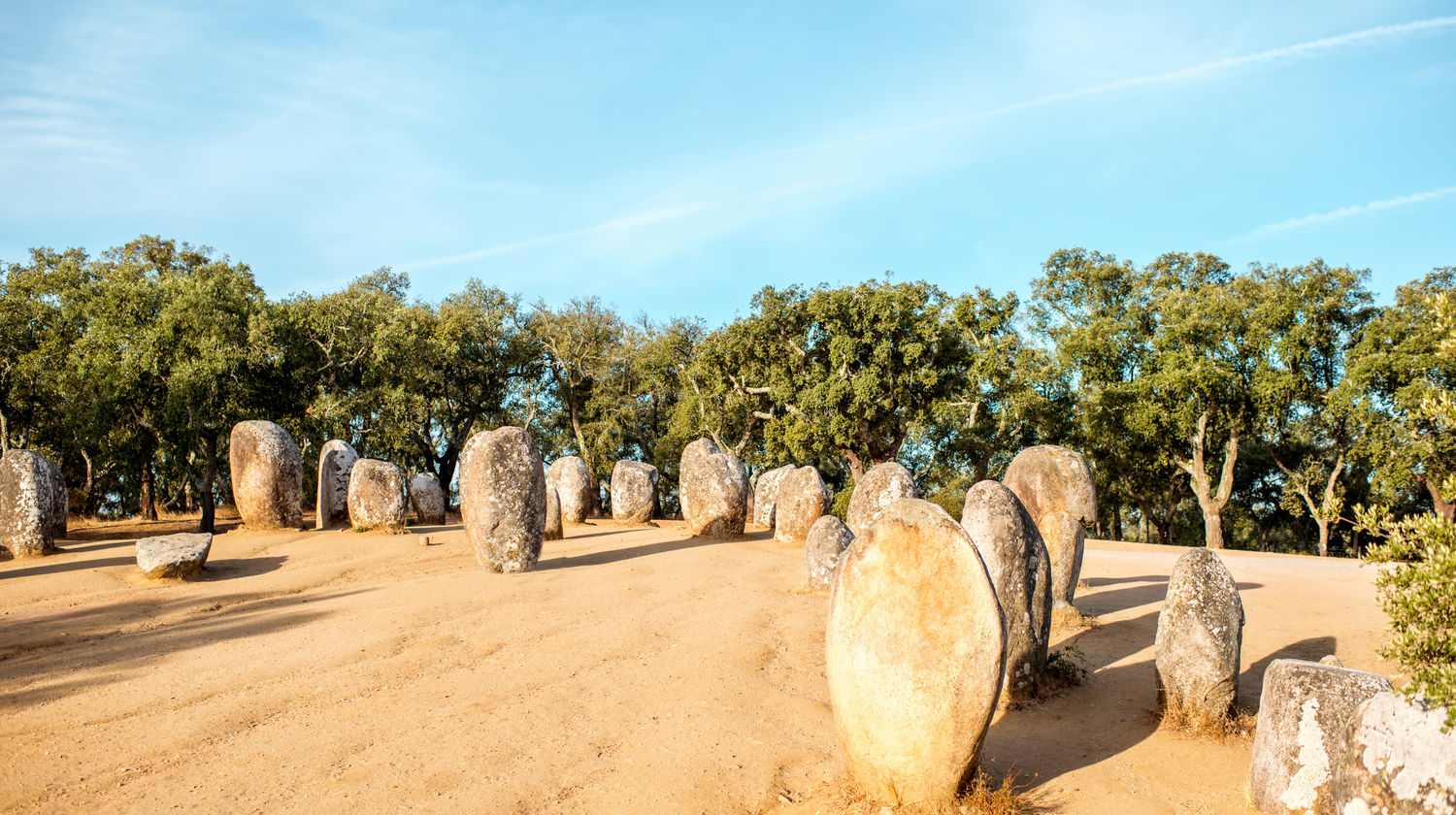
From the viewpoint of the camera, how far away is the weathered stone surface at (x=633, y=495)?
→ 23641 mm

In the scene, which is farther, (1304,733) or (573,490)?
(573,490)

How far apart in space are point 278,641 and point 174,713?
2379 millimetres

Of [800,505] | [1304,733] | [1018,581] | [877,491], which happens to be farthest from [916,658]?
[800,505]

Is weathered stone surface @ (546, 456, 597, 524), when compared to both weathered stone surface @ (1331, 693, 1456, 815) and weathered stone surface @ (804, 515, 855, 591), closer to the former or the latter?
weathered stone surface @ (804, 515, 855, 591)

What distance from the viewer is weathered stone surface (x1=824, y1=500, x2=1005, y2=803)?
5262 millimetres

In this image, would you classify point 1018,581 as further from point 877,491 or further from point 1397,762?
point 877,491

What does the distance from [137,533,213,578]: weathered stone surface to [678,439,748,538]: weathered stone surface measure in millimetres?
9977

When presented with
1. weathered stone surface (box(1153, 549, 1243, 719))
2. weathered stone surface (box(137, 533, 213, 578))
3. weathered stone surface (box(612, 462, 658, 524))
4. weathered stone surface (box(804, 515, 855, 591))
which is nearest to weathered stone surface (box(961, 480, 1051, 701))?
weathered stone surface (box(1153, 549, 1243, 719))

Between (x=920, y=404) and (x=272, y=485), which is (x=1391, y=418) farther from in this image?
(x=272, y=485)

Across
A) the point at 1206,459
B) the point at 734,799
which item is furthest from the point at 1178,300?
the point at 734,799

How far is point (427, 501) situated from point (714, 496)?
9127mm

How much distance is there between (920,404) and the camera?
28.6 metres

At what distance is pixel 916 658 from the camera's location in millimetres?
5301

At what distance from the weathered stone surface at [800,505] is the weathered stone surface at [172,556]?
1141 cm
